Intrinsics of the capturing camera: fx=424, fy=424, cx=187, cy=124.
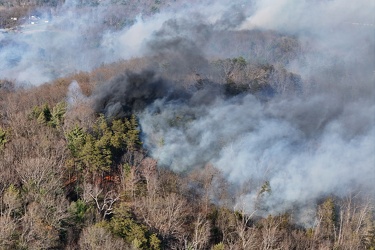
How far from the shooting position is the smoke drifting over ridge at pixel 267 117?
34.3 m

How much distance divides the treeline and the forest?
115 mm

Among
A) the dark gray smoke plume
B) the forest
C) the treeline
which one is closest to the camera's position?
the treeline

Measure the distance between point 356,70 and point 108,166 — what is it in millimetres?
30118

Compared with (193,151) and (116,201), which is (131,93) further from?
(116,201)

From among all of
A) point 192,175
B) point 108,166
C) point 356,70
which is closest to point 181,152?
point 192,175

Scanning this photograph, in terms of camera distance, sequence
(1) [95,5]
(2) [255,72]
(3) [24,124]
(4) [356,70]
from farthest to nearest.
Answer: (1) [95,5] → (2) [255,72] → (4) [356,70] → (3) [24,124]

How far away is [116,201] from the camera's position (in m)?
30.0

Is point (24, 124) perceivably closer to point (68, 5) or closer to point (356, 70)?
point (356, 70)

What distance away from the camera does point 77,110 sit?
3912cm

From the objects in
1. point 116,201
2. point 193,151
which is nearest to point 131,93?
point 193,151

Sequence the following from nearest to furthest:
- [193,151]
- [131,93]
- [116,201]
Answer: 1. [116,201]
2. [193,151]
3. [131,93]

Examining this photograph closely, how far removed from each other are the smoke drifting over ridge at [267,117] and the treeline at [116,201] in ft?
5.21

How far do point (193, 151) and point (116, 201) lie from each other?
33.6 ft

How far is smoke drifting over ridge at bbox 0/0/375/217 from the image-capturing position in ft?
113
